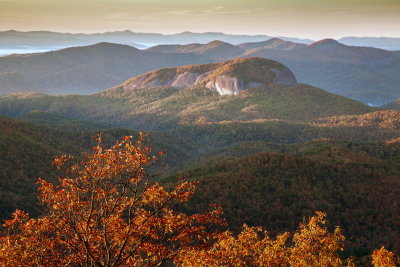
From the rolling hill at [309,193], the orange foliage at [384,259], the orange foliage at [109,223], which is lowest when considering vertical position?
the rolling hill at [309,193]

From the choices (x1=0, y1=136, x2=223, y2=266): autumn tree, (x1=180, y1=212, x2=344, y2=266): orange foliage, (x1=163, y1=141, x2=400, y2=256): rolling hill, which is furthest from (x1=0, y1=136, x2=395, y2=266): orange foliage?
(x1=163, y1=141, x2=400, y2=256): rolling hill

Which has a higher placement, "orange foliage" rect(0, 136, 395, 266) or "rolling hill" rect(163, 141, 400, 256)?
"orange foliage" rect(0, 136, 395, 266)

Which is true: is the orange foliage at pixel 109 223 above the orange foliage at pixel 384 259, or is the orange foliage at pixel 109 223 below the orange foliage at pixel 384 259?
above

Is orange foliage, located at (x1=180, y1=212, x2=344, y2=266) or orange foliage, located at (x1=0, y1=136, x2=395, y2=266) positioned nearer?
orange foliage, located at (x1=0, y1=136, x2=395, y2=266)

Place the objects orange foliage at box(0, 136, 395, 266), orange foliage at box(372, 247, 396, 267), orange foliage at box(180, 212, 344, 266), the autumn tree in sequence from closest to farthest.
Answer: the autumn tree < orange foliage at box(0, 136, 395, 266) < orange foliage at box(180, 212, 344, 266) < orange foliage at box(372, 247, 396, 267)

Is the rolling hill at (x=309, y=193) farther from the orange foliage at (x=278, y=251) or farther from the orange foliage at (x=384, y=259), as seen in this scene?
the orange foliage at (x=278, y=251)

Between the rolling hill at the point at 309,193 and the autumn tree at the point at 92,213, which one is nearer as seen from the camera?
the autumn tree at the point at 92,213

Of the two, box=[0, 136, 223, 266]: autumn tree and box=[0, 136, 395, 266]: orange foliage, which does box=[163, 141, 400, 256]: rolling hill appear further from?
box=[0, 136, 223, 266]: autumn tree

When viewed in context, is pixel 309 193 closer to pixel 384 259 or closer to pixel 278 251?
pixel 384 259

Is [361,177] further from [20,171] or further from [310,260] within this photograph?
[20,171]

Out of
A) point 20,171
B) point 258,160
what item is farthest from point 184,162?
point 20,171

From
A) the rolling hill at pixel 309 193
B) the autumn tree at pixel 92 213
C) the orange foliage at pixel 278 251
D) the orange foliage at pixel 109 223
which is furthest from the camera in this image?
the rolling hill at pixel 309 193

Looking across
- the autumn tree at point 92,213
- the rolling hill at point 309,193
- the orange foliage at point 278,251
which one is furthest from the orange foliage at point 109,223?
the rolling hill at point 309,193

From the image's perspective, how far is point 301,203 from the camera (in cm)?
6219
